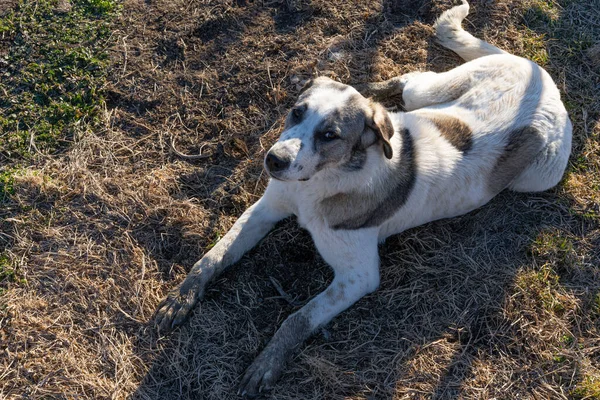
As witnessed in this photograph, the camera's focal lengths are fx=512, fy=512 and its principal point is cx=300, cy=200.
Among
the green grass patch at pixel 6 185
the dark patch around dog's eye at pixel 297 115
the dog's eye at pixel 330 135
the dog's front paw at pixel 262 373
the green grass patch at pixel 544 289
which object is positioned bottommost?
the green grass patch at pixel 544 289

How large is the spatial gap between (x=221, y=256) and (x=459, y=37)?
11.3 feet

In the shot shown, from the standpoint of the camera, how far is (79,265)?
4.13 meters

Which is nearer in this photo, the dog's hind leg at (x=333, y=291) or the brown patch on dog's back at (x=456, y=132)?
the dog's hind leg at (x=333, y=291)

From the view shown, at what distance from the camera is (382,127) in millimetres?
3662

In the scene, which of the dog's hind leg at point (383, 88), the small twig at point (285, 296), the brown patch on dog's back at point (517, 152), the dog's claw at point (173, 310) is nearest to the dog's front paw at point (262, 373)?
the small twig at point (285, 296)

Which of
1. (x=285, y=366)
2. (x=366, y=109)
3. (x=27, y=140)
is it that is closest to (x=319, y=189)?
(x=366, y=109)

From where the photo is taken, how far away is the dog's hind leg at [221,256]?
12.8ft

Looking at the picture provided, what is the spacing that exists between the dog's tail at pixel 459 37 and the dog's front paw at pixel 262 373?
145 inches

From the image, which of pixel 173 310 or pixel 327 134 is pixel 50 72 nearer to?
pixel 173 310

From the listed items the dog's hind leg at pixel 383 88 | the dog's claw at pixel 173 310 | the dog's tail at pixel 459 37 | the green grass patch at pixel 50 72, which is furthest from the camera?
the dog's tail at pixel 459 37

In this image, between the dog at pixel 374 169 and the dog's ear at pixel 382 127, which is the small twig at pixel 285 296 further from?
the dog's ear at pixel 382 127

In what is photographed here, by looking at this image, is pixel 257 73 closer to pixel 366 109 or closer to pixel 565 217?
pixel 366 109

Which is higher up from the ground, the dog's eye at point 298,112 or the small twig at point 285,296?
the dog's eye at point 298,112

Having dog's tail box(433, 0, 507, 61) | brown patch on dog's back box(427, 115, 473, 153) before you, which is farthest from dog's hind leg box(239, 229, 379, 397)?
dog's tail box(433, 0, 507, 61)
